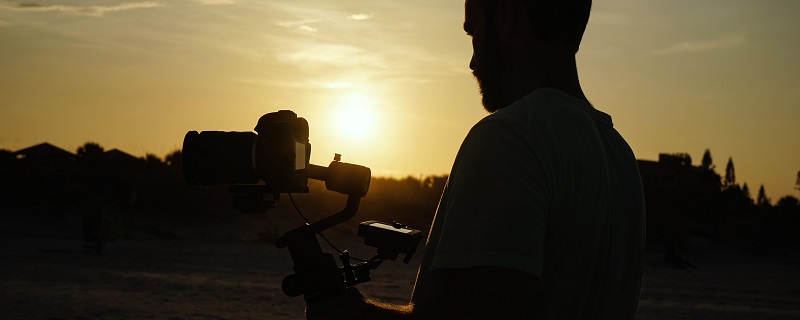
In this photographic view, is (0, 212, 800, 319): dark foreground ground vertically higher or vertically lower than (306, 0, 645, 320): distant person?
lower

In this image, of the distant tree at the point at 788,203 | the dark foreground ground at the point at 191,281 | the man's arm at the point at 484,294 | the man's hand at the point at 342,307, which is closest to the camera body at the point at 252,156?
the man's hand at the point at 342,307

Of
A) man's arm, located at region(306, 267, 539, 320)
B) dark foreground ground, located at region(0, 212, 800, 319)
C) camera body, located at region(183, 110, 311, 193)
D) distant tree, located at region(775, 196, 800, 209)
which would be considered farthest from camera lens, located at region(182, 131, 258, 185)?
distant tree, located at region(775, 196, 800, 209)

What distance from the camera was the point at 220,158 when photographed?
191 centimetres

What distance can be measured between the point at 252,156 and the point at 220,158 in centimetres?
7

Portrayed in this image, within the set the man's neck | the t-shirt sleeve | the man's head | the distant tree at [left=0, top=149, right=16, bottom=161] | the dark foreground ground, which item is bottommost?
the dark foreground ground

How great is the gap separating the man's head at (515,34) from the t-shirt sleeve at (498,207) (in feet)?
0.95

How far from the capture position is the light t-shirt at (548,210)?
4.84ft

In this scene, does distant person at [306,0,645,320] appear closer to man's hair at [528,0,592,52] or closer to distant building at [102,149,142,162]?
man's hair at [528,0,592,52]

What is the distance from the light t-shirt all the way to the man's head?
93 mm

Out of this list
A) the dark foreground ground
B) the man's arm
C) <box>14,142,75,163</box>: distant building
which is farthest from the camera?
<box>14,142,75,163</box>: distant building

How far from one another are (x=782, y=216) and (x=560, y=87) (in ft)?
187

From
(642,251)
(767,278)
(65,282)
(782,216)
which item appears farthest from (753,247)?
(642,251)

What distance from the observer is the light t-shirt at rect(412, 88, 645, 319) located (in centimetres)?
147

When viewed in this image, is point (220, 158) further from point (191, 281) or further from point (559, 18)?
point (191, 281)
